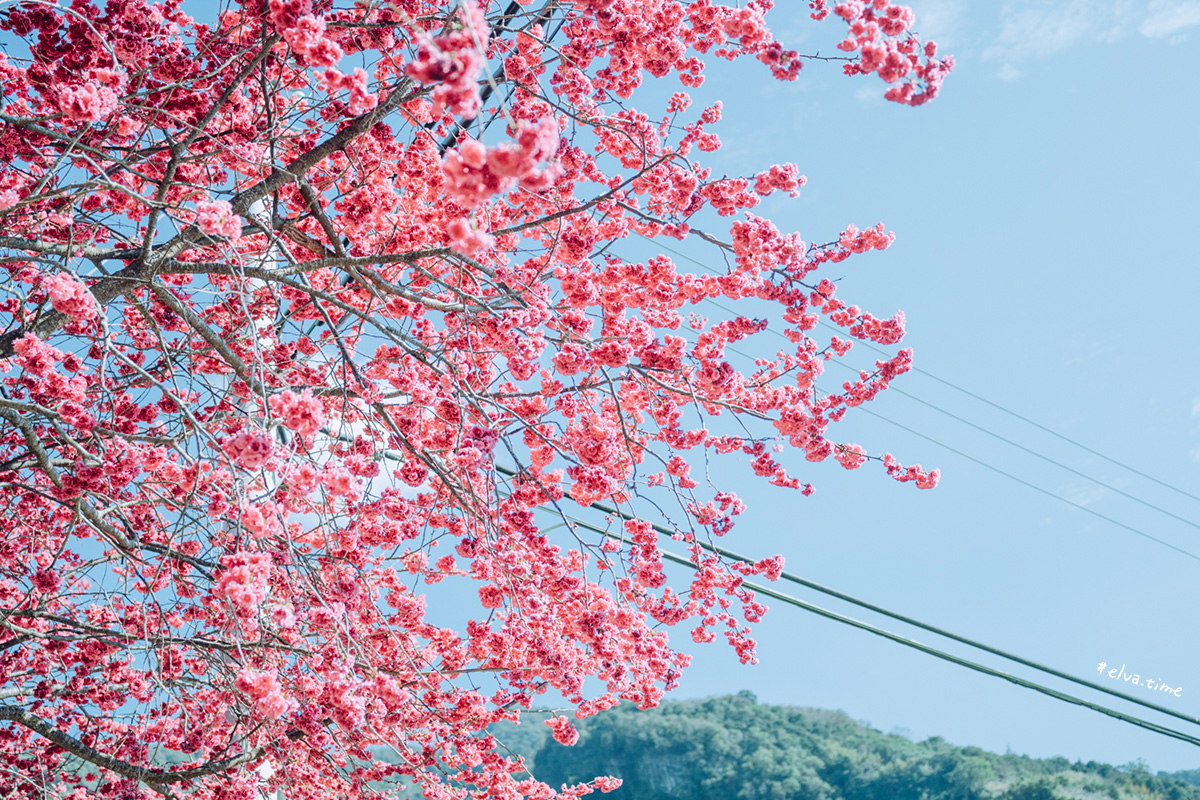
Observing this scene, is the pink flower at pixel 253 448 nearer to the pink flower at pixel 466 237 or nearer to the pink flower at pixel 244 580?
the pink flower at pixel 244 580

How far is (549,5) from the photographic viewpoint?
4039 mm

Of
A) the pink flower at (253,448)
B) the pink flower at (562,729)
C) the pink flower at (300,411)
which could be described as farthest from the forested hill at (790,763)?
the pink flower at (253,448)

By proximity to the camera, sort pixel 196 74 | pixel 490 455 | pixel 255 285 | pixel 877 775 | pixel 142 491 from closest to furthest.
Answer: pixel 490 455, pixel 196 74, pixel 142 491, pixel 255 285, pixel 877 775

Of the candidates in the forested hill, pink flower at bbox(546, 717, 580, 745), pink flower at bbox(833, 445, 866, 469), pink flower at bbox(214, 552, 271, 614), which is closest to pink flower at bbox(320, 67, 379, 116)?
pink flower at bbox(214, 552, 271, 614)

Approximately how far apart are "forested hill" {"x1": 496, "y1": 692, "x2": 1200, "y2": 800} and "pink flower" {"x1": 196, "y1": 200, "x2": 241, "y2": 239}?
26824 millimetres

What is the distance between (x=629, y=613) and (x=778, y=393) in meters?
1.57

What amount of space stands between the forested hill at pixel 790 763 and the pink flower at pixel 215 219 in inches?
1056

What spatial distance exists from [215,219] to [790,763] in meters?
31.3

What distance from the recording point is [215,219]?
2764 millimetres

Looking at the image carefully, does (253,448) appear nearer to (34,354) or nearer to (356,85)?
(34,354)

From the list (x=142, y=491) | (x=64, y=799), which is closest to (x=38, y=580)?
(x=142, y=491)

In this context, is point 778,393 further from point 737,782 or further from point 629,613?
point 737,782

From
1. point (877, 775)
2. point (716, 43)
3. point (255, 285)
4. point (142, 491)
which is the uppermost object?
point (716, 43)

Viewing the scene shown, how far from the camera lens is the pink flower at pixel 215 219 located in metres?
2.76
